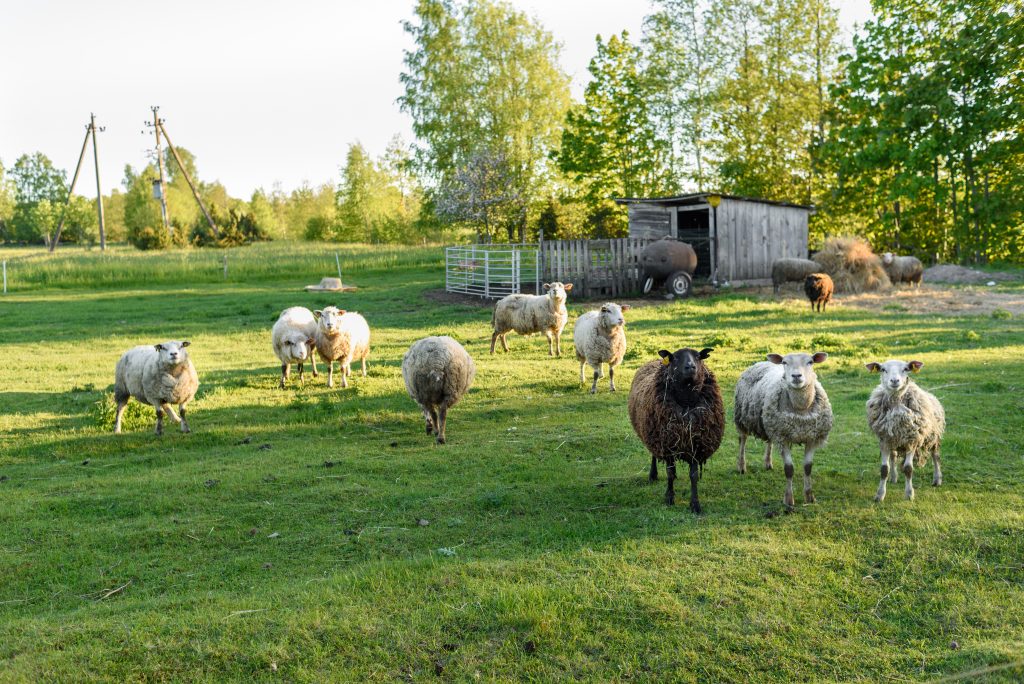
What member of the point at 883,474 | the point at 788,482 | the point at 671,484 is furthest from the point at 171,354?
the point at 883,474

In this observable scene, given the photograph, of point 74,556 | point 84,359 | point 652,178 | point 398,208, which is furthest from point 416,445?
point 398,208

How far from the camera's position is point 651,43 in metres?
41.3

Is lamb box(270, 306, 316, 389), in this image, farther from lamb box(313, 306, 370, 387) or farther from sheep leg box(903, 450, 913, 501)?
sheep leg box(903, 450, 913, 501)

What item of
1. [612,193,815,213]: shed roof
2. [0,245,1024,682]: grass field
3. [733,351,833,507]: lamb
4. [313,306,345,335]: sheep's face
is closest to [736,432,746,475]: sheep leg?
[0,245,1024,682]: grass field

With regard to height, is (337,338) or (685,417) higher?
(337,338)

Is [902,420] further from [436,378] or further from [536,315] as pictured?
[536,315]

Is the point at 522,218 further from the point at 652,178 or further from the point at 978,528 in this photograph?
the point at 978,528

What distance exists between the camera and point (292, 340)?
517 inches

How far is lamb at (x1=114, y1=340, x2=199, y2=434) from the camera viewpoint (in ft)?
34.1

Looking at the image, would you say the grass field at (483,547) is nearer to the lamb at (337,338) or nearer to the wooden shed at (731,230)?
the lamb at (337,338)

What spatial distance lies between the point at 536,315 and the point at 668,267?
34.6ft

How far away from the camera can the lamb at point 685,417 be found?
7.04m

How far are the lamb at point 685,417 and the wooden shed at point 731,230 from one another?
67.7ft

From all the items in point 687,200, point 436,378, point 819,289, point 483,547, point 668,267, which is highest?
point 687,200
